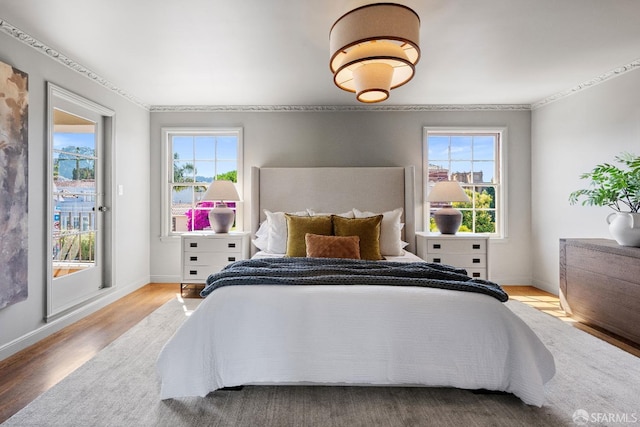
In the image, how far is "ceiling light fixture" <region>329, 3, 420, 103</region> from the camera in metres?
1.96

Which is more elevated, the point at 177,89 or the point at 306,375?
the point at 177,89

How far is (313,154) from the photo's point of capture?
186 inches

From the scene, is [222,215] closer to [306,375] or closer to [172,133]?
[172,133]

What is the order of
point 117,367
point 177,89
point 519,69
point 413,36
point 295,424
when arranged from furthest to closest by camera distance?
1. point 177,89
2. point 519,69
3. point 117,367
4. point 413,36
5. point 295,424

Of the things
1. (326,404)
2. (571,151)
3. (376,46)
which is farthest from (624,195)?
(326,404)

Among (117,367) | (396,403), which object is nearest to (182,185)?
(117,367)

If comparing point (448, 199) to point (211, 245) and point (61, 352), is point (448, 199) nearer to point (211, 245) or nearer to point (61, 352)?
point (211, 245)

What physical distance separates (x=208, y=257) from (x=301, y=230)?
1443 mm

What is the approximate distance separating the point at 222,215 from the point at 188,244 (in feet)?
1.76

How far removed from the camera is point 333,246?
316 cm

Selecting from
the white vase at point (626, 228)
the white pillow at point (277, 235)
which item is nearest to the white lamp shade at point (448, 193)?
the white vase at point (626, 228)

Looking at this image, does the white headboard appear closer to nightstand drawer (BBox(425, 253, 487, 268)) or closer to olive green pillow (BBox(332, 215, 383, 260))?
nightstand drawer (BBox(425, 253, 487, 268))

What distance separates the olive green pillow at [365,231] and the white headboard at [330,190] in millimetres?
913

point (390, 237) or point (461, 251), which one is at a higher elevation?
point (390, 237)
